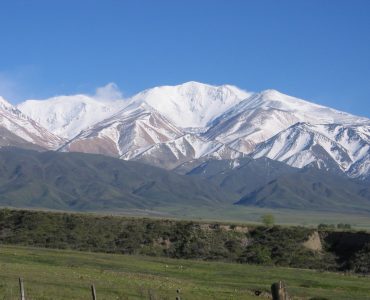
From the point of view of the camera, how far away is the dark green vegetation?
106312 millimetres

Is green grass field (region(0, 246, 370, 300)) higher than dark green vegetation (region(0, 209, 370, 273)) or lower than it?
lower

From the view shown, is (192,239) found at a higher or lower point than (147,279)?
higher

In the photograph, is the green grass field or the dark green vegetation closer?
the green grass field

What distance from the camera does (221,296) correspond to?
174ft

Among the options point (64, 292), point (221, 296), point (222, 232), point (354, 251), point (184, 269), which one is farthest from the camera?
point (222, 232)

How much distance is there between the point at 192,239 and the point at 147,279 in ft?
174

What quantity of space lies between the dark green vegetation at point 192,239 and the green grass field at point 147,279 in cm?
1914

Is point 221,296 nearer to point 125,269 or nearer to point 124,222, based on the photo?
point 125,269

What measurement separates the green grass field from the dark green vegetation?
19137 mm

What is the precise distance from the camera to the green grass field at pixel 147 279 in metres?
49.2

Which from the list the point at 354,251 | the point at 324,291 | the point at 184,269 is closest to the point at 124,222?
the point at 354,251

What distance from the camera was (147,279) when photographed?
6350cm

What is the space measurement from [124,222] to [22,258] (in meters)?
48.8

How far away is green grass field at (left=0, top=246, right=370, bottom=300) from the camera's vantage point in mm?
49219
